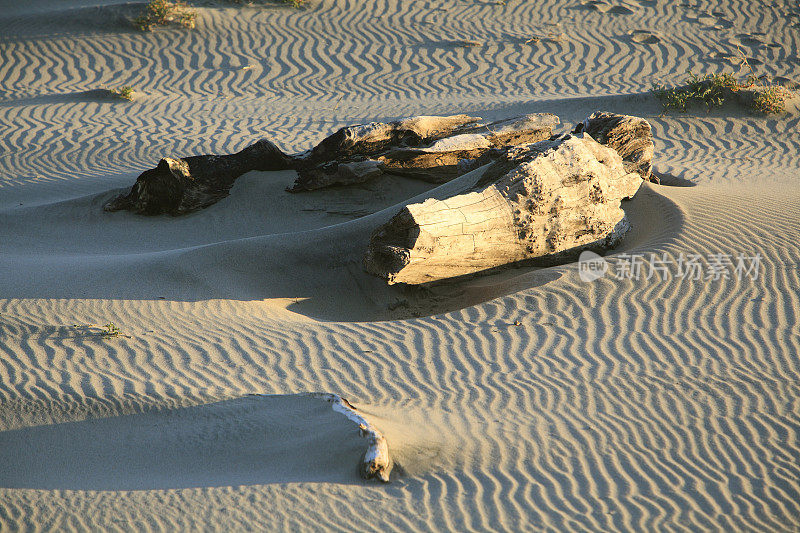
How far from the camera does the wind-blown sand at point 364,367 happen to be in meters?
3.74

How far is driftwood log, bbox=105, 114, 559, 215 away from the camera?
8.32 m

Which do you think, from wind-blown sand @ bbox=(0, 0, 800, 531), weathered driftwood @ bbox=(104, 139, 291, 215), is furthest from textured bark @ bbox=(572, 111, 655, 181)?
weathered driftwood @ bbox=(104, 139, 291, 215)

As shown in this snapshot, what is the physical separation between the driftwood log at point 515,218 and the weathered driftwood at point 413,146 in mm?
1373

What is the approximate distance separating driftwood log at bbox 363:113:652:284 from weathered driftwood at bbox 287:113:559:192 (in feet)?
4.50

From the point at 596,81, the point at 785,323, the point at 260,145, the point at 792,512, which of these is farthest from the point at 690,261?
the point at 596,81

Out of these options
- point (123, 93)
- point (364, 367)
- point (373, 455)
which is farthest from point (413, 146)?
point (123, 93)

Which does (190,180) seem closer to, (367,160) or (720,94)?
(367,160)

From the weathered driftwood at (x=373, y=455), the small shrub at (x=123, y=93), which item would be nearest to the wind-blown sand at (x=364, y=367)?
the weathered driftwood at (x=373, y=455)

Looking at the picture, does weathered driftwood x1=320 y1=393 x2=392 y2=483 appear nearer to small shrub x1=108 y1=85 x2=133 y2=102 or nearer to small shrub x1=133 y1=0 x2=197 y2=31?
small shrub x1=108 y1=85 x2=133 y2=102

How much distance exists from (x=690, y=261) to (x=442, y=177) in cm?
333

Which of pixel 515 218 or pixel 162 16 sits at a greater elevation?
pixel 162 16

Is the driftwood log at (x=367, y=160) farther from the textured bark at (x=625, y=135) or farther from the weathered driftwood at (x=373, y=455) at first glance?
the weathered driftwood at (x=373, y=455)

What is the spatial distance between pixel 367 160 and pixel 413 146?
0.63 m

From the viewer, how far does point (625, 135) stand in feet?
25.8
